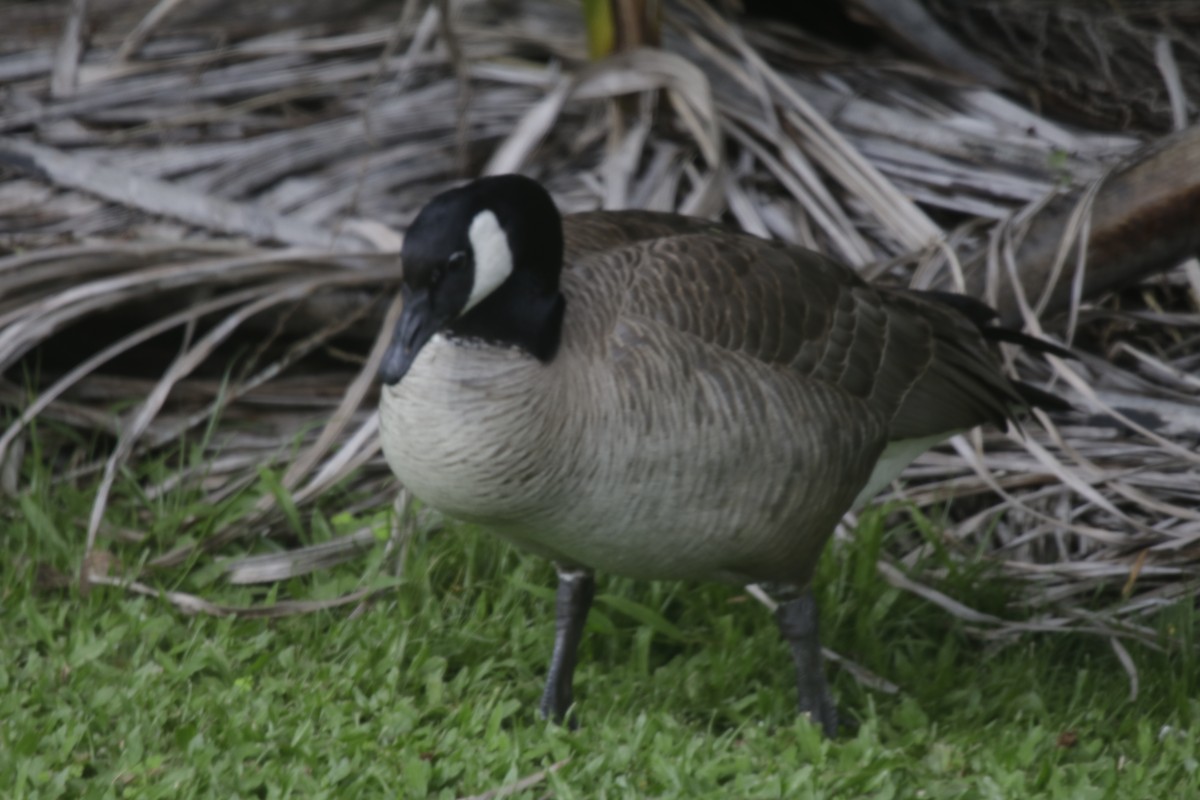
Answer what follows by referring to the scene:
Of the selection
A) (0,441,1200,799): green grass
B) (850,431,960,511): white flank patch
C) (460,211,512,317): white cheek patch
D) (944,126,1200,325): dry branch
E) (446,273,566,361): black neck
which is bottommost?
(0,441,1200,799): green grass

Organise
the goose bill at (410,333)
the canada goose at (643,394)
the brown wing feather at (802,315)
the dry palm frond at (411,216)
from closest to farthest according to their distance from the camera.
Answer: the goose bill at (410,333)
the canada goose at (643,394)
the brown wing feather at (802,315)
the dry palm frond at (411,216)

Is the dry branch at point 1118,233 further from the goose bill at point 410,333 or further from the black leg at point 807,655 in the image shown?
the goose bill at point 410,333

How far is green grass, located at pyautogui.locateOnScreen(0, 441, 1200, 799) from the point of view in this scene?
389cm

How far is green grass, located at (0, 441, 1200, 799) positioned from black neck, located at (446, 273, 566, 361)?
100cm

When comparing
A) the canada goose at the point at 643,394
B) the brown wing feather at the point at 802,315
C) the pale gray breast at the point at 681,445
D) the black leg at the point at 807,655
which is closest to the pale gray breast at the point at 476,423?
the canada goose at the point at 643,394

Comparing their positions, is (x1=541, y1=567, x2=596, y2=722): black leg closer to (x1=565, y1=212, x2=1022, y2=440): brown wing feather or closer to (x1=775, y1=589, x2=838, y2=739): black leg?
(x1=775, y1=589, x2=838, y2=739): black leg

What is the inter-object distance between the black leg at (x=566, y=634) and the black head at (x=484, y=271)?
91 cm

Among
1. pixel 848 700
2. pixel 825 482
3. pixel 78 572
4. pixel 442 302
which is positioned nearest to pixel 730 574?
pixel 825 482

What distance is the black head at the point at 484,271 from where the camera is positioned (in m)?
3.69

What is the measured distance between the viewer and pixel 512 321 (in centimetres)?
384

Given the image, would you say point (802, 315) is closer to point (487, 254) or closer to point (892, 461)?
point (892, 461)

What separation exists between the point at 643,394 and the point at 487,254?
0.50 metres

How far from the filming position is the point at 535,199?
3.84 metres

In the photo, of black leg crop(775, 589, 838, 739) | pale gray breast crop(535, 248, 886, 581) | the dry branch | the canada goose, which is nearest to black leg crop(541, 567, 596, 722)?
the canada goose
